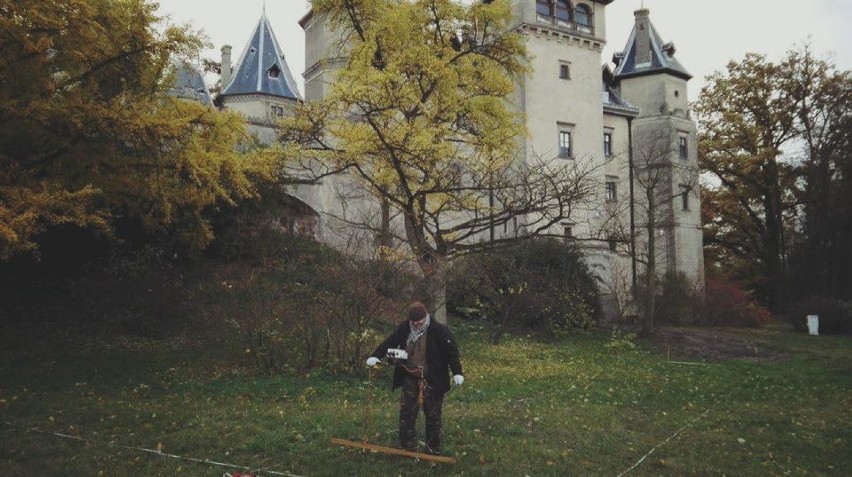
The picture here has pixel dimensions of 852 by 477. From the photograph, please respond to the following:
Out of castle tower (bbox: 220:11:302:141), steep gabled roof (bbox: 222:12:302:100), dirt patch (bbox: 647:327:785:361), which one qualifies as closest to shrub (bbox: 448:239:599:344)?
dirt patch (bbox: 647:327:785:361)

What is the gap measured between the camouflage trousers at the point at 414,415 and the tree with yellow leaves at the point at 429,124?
262 inches

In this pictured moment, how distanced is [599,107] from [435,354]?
94.9 feet

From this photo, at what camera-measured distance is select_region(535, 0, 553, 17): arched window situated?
3238cm

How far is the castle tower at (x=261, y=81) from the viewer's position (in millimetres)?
39719

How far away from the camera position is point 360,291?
12133 mm

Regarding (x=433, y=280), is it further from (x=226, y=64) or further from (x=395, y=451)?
(x=226, y=64)

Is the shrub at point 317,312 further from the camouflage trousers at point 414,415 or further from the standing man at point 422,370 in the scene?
the camouflage trousers at point 414,415

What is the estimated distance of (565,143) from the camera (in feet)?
108

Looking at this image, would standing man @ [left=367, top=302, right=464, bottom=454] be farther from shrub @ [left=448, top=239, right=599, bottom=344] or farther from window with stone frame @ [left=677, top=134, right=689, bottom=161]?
window with stone frame @ [left=677, top=134, right=689, bottom=161]

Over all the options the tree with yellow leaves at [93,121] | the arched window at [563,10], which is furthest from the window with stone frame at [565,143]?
the tree with yellow leaves at [93,121]

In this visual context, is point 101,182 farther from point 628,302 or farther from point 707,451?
point 628,302

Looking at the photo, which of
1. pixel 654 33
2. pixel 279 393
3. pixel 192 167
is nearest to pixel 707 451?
pixel 279 393

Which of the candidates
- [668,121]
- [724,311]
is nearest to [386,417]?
[724,311]

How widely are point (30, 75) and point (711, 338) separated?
21650 mm
